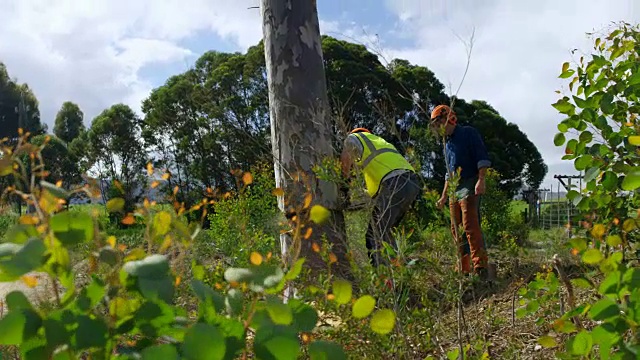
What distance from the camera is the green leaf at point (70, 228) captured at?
0.86m

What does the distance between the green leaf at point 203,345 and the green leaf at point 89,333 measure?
13 cm

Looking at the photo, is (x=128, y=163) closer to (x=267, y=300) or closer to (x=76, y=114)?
(x=76, y=114)

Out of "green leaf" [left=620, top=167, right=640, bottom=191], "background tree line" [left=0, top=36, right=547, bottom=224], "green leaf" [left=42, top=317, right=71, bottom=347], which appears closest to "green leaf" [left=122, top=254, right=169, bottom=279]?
"green leaf" [left=42, top=317, right=71, bottom=347]

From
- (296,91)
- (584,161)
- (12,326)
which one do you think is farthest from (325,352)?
(296,91)

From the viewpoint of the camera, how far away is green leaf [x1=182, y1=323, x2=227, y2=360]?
2.55ft

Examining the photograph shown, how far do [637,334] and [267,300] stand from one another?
2.26ft

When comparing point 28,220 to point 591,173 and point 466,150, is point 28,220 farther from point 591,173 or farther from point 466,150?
point 466,150

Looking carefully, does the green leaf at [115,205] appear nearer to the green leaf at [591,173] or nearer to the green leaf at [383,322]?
the green leaf at [383,322]

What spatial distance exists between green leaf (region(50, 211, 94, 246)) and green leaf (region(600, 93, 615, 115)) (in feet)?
5.76

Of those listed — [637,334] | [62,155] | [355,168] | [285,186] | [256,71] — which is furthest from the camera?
[62,155]

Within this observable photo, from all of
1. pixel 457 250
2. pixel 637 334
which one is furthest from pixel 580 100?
pixel 637 334

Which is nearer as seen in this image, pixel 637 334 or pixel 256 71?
pixel 637 334

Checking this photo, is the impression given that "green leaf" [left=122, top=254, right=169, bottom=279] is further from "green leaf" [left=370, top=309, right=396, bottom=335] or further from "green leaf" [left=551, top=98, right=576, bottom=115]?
"green leaf" [left=551, top=98, right=576, bottom=115]

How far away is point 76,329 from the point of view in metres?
0.84
